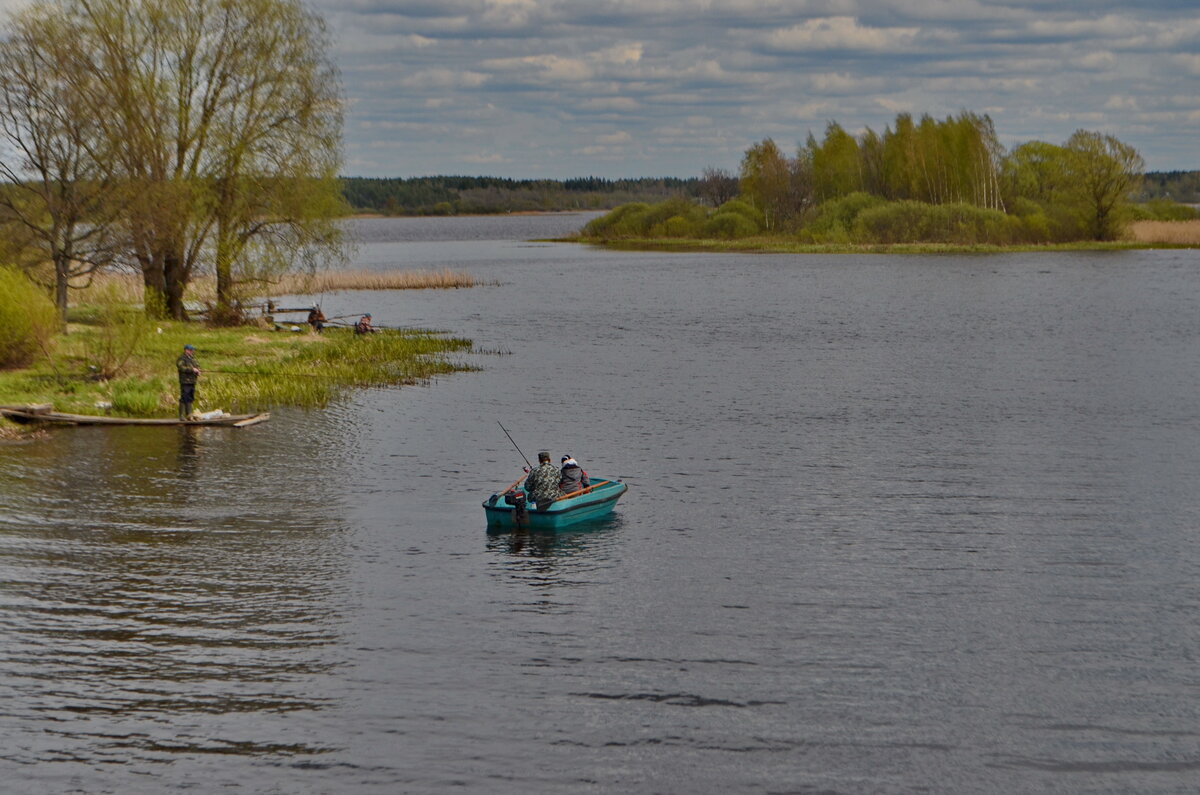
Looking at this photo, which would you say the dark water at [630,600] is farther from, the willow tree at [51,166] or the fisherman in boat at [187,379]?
the willow tree at [51,166]

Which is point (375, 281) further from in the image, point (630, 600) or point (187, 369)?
point (630, 600)

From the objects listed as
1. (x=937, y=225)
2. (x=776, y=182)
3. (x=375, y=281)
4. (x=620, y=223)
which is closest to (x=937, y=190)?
(x=937, y=225)

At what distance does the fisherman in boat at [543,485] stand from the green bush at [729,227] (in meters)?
141

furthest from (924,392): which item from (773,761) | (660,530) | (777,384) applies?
(773,761)

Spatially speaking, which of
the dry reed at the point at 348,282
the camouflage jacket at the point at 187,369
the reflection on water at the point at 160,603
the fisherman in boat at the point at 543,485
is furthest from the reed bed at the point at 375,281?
the fisherman in boat at the point at 543,485

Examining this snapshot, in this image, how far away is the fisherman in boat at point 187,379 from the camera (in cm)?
3556

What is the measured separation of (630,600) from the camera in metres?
21.4

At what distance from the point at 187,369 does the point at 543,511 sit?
15.0 meters

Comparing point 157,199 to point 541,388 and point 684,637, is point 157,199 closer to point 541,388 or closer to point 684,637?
point 541,388

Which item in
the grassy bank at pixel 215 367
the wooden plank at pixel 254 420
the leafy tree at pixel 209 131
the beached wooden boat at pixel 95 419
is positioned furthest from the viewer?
the leafy tree at pixel 209 131

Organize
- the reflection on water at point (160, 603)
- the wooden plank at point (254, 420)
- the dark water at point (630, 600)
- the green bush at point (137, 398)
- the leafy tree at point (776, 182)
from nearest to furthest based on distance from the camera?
the dark water at point (630, 600), the reflection on water at point (160, 603), the wooden plank at point (254, 420), the green bush at point (137, 398), the leafy tree at point (776, 182)

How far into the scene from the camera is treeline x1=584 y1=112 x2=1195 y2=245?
445 feet

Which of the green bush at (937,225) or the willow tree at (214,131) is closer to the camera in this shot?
the willow tree at (214,131)

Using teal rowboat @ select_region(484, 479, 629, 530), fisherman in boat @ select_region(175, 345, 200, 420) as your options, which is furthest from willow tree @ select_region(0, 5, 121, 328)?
teal rowboat @ select_region(484, 479, 629, 530)
